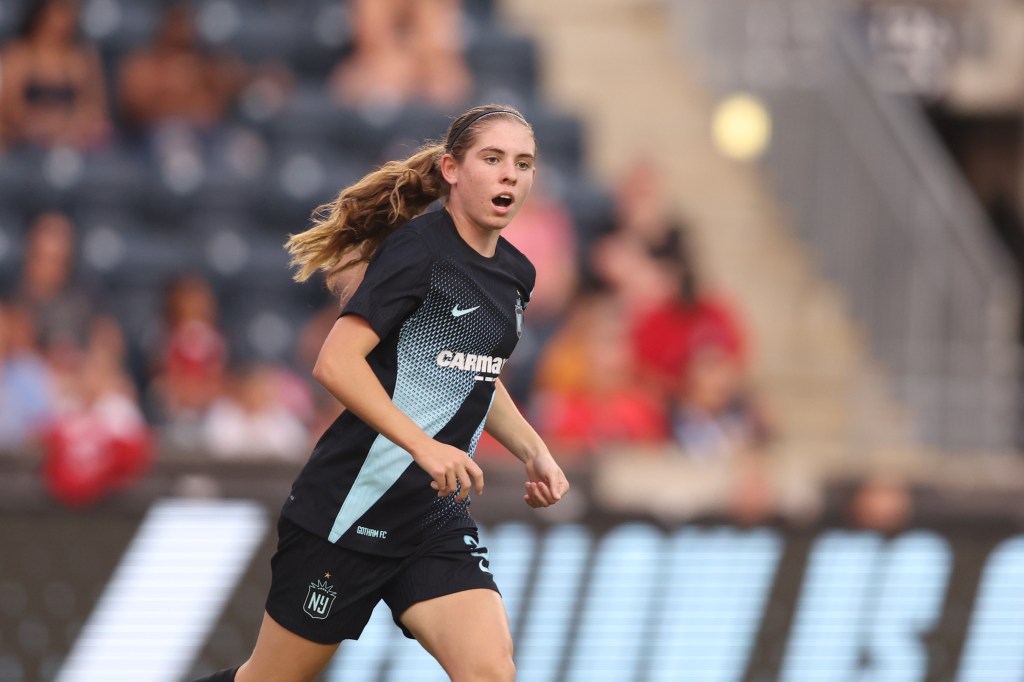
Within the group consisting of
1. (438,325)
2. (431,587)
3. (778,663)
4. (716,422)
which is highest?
(438,325)

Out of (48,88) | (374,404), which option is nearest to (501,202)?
(374,404)

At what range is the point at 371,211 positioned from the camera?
201 inches

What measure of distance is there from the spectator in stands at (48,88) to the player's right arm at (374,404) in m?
7.35

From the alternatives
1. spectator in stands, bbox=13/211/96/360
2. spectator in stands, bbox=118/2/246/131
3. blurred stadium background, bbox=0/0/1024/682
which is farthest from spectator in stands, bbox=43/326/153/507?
spectator in stands, bbox=118/2/246/131

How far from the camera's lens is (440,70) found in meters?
12.5

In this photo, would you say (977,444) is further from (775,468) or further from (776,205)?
(776,205)

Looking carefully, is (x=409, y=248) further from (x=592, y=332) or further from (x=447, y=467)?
(x=592, y=332)

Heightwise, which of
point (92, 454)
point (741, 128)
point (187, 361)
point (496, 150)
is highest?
point (496, 150)

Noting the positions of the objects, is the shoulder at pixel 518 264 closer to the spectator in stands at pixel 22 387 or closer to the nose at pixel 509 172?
the nose at pixel 509 172

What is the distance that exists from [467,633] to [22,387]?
5.35m

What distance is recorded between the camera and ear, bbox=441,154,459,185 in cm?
496

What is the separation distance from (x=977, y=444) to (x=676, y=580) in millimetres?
2890

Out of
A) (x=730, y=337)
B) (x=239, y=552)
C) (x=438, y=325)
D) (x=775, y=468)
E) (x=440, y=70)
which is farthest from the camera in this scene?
(x=440, y=70)

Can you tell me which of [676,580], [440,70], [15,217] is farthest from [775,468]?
[15,217]
